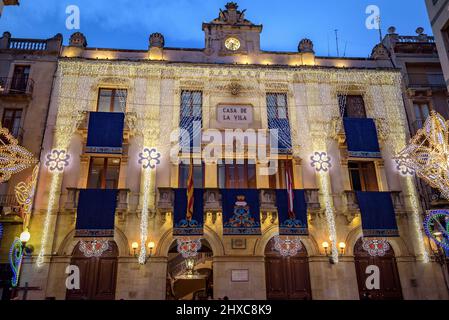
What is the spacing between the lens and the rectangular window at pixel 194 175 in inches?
787

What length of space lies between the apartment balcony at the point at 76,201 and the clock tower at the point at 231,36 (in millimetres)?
10520

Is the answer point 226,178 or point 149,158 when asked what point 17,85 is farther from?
point 226,178

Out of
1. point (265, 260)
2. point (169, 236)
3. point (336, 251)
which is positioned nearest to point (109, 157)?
point (169, 236)

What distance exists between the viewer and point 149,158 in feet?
65.8

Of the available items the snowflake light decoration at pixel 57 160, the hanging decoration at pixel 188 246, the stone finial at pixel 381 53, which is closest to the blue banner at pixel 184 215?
the hanging decoration at pixel 188 246

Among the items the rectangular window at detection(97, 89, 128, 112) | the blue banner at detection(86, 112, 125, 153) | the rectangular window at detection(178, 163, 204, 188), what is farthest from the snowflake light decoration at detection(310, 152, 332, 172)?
the rectangular window at detection(97, 89, 128, 112)

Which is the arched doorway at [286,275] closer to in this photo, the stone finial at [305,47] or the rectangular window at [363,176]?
the rectangular window at [363,176]

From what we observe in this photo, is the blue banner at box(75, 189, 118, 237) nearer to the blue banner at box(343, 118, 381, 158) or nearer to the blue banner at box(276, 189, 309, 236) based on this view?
the blue banner at box(276, 189, 309, 236)

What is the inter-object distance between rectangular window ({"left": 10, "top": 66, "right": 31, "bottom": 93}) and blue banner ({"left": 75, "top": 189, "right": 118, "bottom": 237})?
7.85m

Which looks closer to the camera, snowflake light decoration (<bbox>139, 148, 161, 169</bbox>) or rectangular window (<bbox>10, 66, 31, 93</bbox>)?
snowflake light decoration (<bbox>139, 148, 161, 169</bbox>)

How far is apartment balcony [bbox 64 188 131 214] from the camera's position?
18.4 m

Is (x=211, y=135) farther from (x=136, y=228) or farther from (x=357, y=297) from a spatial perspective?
(x=357, y=297)

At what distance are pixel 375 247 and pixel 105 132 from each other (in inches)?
624

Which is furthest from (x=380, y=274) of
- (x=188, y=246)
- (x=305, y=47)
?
(x=305, y=47)
